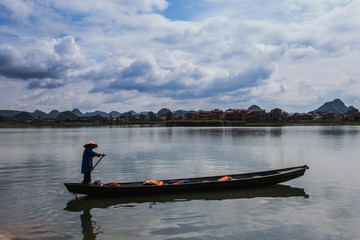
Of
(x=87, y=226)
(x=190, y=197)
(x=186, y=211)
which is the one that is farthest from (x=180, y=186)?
(x=87, y=226)

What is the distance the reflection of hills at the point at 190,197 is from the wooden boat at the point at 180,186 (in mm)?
252

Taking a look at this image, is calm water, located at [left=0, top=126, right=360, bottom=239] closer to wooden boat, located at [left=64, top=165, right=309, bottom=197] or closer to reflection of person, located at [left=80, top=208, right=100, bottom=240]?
reflection of person, located at [left=80, top=208, right=100, bottom=240]

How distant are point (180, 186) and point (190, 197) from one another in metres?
0.78

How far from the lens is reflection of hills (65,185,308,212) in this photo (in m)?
13.7

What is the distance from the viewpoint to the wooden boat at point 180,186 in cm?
1408

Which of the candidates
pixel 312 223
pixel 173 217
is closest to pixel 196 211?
pixel 173 217

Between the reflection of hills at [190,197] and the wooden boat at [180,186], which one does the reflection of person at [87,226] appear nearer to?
the reflection of hills at [190,197]

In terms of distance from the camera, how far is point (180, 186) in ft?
48.1

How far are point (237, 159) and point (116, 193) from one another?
16.9 m

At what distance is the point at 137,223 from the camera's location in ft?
36.8

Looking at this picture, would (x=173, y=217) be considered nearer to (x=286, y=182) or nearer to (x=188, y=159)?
(x=286, y=182)

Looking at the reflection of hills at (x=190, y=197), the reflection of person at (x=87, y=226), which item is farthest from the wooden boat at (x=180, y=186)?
the reflection of person at (x=87, y=226)

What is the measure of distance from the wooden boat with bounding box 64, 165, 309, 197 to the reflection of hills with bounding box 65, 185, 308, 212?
25cm

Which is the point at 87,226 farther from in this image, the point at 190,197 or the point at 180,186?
the point at 190,197
